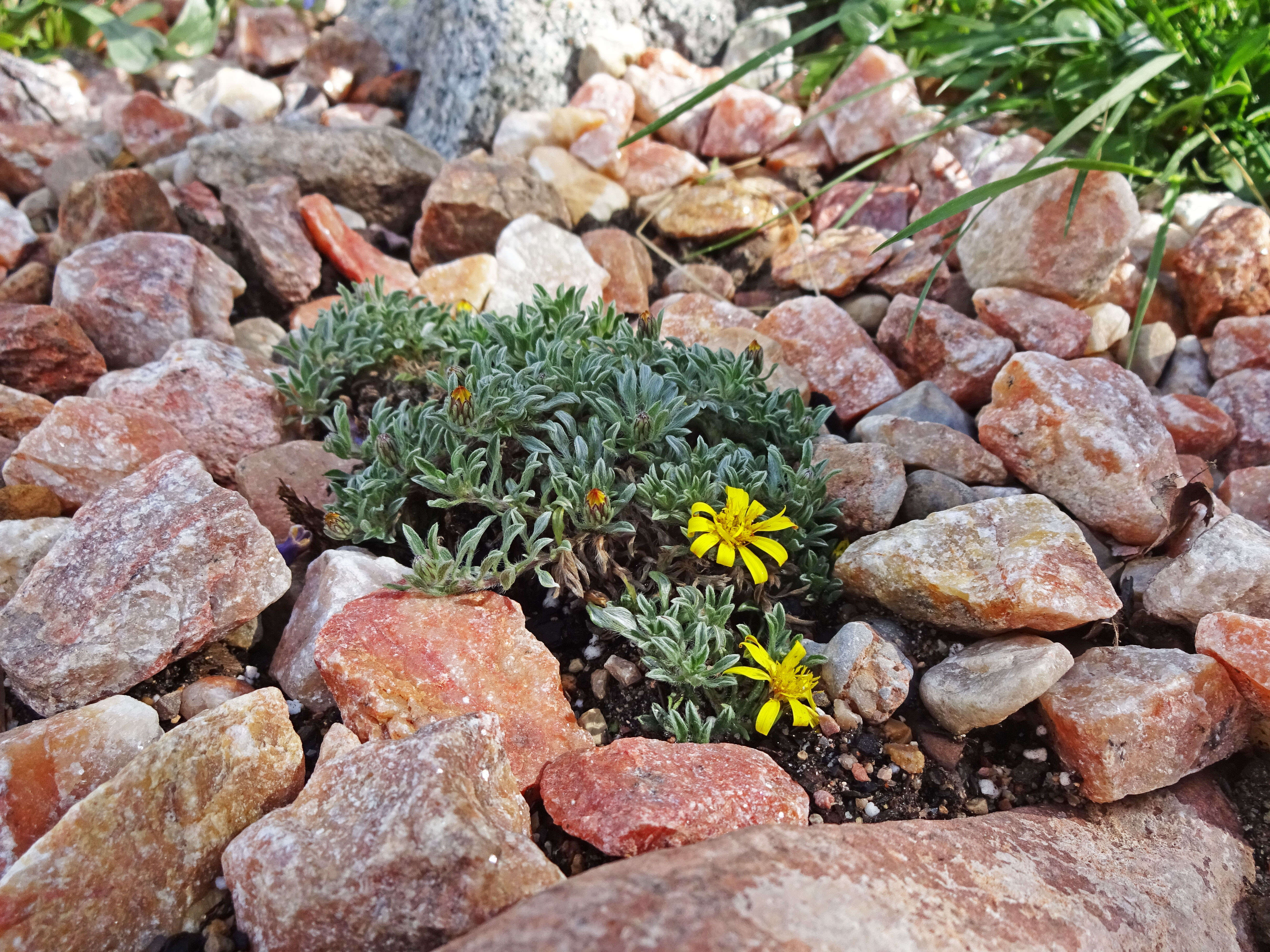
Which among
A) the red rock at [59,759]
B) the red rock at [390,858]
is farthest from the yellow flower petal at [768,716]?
the red rock at [59,759]

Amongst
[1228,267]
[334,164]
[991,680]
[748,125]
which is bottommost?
[991,680]

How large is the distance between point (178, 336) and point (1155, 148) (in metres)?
4.44

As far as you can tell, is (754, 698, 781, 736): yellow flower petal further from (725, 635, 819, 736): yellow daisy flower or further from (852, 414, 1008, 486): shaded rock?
(852, 414, 1008, 486): shaded rock

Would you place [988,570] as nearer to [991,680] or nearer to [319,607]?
[991,680]

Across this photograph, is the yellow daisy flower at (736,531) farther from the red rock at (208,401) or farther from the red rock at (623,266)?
the red rock at (623,266)

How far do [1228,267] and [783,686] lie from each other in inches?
108

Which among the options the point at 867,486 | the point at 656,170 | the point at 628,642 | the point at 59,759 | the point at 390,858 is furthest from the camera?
the point at 656,170

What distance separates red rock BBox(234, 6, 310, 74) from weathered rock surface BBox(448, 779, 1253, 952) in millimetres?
6762

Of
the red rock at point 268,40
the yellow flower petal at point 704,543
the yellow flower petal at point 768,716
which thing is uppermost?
the red rock at point 268,40

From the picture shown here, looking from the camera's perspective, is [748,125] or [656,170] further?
[748,125]

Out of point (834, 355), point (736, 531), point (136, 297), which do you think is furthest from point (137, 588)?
point (834, 355)

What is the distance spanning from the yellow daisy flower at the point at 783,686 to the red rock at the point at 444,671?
1.42ft

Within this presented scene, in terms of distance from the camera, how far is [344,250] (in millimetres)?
4004

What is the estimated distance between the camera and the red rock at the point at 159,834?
65.0 inches
